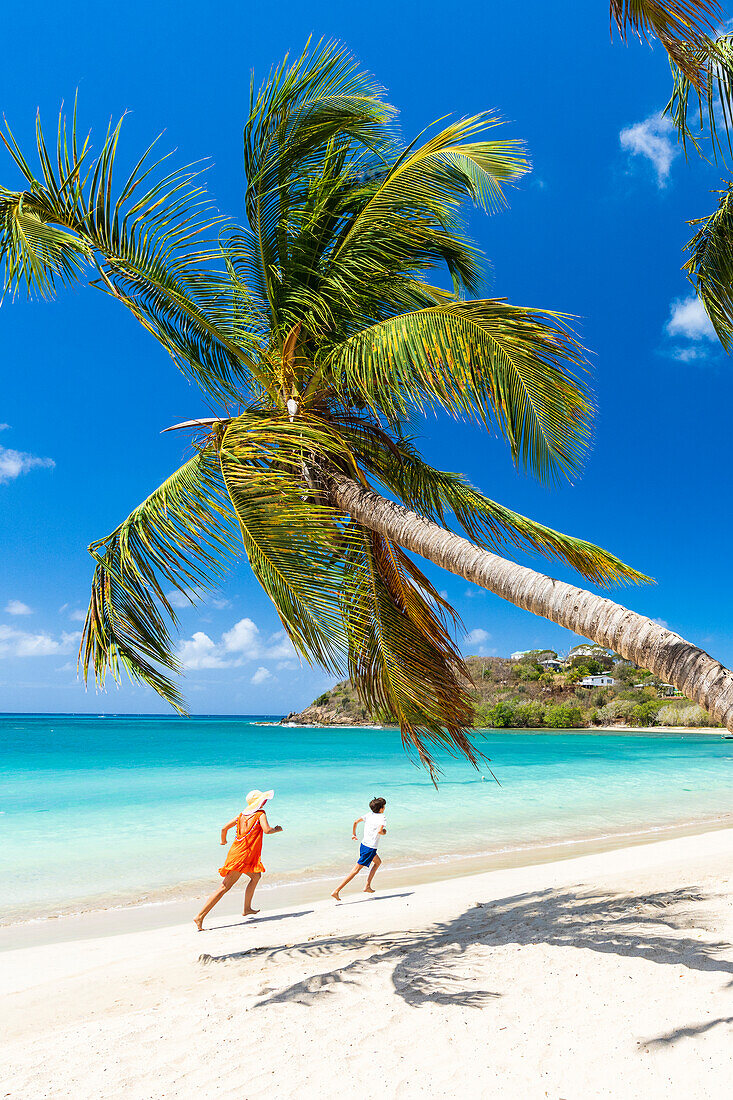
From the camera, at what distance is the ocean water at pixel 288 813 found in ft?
32.8

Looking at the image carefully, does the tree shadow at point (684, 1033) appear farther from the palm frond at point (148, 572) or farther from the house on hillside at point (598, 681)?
the house on hillside at point (598, 681)

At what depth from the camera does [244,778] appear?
24.0 m

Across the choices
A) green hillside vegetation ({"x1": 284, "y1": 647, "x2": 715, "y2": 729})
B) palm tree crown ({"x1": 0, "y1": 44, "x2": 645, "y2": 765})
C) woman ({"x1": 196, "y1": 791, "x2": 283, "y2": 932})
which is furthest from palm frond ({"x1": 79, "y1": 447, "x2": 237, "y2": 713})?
green hillside vegetation ({"x1": 284, "y1": 647, "x2": 715, "y2": 729})

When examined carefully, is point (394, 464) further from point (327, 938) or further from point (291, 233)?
point (327, 938)

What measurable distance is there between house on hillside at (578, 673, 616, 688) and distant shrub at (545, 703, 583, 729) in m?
4.88

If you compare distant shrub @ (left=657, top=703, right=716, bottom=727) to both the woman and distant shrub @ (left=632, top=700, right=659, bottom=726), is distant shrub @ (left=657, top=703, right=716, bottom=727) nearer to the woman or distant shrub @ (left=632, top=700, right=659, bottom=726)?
distant shrub @ (left=632, top=700, right=659, bottom=726)

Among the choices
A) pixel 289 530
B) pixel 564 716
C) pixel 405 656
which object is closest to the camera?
pixel 289 530

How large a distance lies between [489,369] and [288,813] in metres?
13.9

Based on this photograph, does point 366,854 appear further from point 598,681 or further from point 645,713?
point 598,681

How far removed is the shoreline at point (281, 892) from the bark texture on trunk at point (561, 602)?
5.53 meters

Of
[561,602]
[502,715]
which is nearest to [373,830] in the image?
[561,602]

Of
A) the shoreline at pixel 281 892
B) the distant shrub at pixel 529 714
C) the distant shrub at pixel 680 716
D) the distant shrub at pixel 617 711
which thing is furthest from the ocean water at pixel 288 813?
the distant shrub at pixel 617 711

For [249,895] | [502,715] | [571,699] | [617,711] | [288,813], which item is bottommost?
[617,711]

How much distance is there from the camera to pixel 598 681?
81375 millimetres
